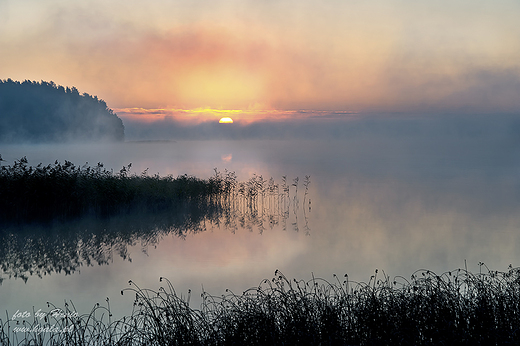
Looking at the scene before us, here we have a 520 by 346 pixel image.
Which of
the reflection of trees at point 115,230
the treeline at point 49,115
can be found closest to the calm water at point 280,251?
the reflection of trees at point 115,230

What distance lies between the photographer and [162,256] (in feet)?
39.1

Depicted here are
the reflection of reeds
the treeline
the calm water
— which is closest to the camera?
the calm water

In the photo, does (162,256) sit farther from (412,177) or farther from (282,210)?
(412,177)

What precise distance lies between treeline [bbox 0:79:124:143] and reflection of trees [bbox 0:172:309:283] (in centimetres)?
8535

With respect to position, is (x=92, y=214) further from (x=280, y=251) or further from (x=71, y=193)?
(x=280, y=251)

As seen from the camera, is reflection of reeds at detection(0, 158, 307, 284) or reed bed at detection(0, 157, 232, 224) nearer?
reflection of reeds at detection(0, 158, 307, 284)

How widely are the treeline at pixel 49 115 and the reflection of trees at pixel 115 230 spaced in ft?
280

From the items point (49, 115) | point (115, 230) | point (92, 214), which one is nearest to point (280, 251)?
point (115, 230)

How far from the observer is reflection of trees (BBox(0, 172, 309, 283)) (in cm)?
1095

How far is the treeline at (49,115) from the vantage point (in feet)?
284

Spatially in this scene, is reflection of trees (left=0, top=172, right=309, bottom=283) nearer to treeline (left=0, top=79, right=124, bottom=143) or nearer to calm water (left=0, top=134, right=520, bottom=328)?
calm water (left=0, top=134, right=520, bottom=328)

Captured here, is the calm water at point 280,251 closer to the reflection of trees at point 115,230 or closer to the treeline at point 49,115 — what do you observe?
the reflection of trees at point 115,230

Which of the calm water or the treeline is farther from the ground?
the treeline

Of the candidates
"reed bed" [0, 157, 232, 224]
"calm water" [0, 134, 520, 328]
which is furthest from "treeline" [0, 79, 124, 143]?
"calm water" [0, 134, 520, 328]
